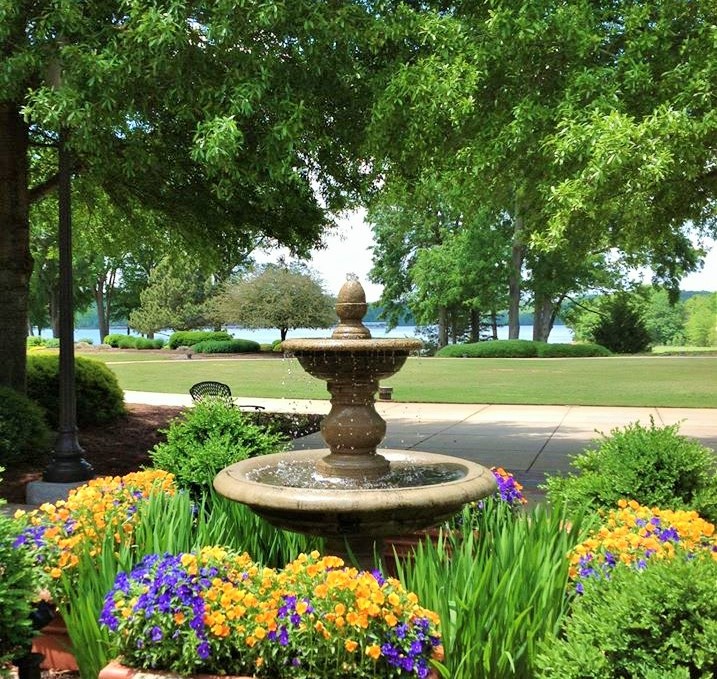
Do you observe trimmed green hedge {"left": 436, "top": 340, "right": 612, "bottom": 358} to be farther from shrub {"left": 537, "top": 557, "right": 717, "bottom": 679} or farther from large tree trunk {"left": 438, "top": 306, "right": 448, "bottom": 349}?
shrub {"left": 537, "top": 557, "right": 717, "bottom": 679}

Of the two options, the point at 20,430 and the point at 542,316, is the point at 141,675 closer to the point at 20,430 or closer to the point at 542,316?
the point at 20,430

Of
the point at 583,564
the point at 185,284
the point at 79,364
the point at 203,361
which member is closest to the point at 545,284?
the point at 203,361

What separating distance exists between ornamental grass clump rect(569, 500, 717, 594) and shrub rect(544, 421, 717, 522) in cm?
68

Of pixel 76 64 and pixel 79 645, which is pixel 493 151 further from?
pixel 79 645

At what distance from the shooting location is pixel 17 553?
344cm

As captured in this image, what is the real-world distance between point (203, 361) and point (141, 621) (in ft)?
118

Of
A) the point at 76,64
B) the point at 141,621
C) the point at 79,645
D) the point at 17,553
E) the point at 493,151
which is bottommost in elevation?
A: the point at 79,645

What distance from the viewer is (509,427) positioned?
14219mm

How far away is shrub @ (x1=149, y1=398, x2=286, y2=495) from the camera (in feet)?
19.9

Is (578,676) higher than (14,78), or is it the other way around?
(14,78)

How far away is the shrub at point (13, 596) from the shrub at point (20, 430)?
6.25 m

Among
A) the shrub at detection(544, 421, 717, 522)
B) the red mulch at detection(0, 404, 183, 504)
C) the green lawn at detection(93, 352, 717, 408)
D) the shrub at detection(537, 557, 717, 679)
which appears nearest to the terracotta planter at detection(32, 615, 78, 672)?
the shrub at detection(537, 557, 717, 679)

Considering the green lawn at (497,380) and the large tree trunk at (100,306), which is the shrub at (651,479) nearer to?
the green lawn at (497,380)

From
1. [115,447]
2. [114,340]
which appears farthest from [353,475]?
[114,340]
